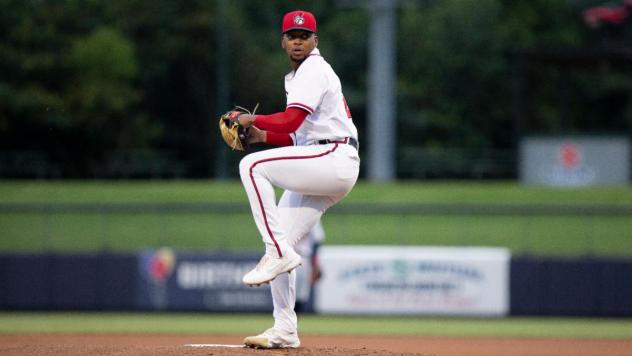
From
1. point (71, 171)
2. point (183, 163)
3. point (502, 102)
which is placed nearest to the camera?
point (71, 171)

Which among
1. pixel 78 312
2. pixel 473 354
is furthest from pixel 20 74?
pixel 473 354

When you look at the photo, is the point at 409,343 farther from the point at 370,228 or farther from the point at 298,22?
the point at 370,228

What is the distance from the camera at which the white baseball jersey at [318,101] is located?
24.4 feet

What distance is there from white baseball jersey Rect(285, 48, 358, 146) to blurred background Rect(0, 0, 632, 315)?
30.8ft

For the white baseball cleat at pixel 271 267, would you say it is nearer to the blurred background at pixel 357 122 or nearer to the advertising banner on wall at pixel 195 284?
the advertising banner on wall at pixel 195 284

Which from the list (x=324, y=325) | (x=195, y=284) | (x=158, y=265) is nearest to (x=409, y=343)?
(x=324, y=325)

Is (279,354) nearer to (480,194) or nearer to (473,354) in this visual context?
(473,354)

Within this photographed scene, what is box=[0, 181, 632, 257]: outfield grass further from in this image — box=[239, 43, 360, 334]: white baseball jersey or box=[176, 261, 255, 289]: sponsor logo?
box=[239, 43, 360, 334]: white baseball jersey

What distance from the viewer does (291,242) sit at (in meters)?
7.81

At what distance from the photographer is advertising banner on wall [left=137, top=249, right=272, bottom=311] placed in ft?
54.8

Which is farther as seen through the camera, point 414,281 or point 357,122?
point 357,122

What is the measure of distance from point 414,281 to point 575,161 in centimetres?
1292

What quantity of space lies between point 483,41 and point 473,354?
36.1 metres

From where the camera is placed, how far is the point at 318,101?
293 inches
